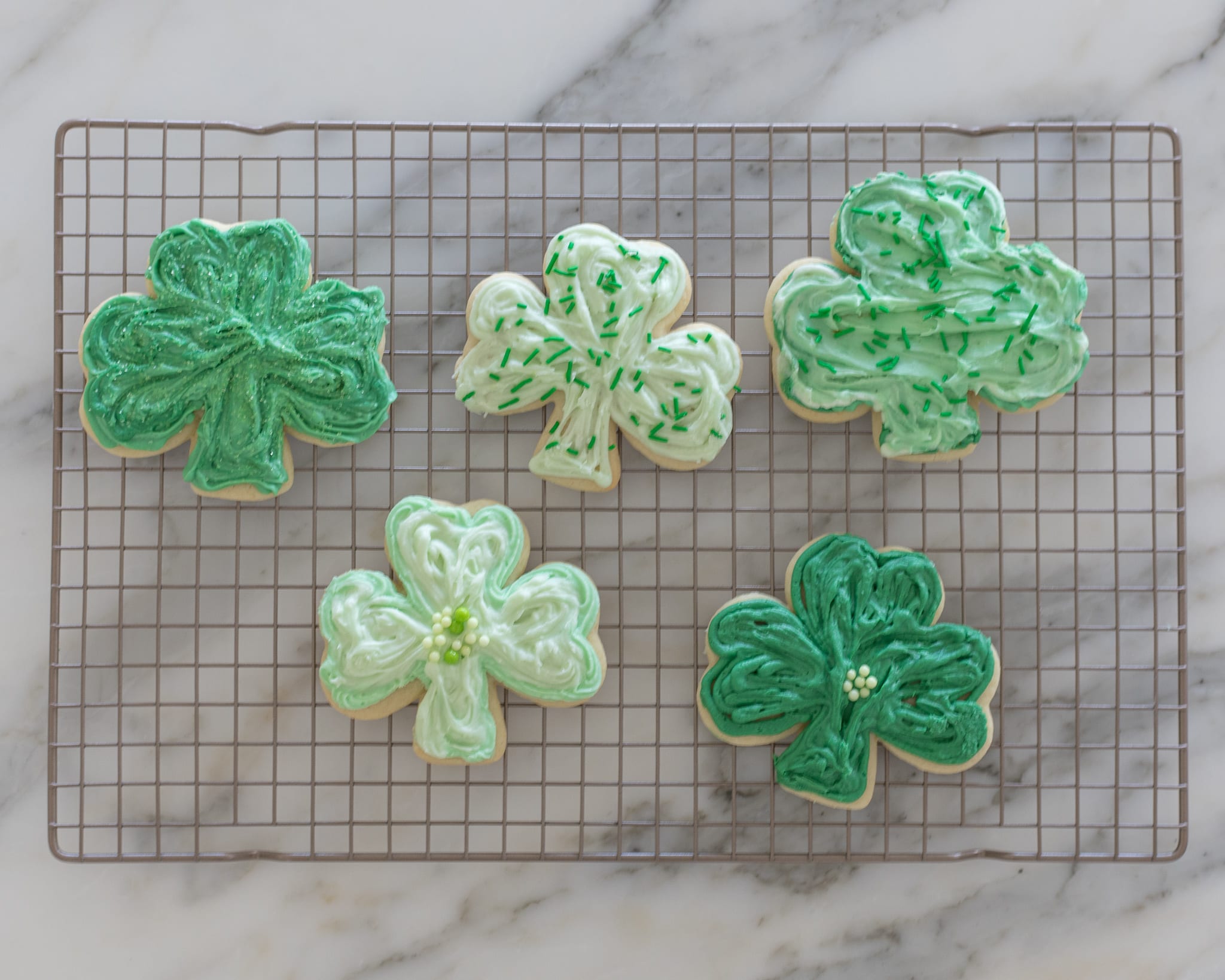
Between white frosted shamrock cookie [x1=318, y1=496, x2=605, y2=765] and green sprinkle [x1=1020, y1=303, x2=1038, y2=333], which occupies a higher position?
green sprinkle [x1=1020, y1=303, x2=1038, y2=333]

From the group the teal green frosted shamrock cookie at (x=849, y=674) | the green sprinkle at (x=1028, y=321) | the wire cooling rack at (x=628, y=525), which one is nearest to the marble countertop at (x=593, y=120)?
the wire cooling rack at (x=628, y=525)

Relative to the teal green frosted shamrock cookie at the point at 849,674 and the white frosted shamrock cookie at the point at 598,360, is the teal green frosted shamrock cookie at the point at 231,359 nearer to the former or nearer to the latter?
the white frosted shamrock cookie at the point at 598,360

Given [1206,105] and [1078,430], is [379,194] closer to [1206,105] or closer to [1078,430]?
[1078,430]

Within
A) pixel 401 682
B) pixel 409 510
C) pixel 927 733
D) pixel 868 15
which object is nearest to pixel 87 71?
pixel 409 510

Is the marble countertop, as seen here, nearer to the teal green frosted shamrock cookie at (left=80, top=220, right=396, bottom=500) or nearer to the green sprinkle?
the teal green frosted shamrock cookie at (left=80, top=220, right=396, bottom=500)

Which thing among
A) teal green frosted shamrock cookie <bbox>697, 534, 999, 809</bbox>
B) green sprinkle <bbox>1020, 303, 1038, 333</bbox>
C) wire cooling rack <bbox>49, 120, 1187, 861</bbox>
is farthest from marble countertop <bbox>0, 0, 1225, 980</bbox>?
green sprinkle <bbox>1020, 303, 1038, 333</bbox>

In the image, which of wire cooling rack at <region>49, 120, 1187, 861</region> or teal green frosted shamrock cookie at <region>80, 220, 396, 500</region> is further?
wire cooling rack at <region>49, 120, 1187, 861</region>

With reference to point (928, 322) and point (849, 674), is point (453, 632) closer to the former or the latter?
point (849, 674)
